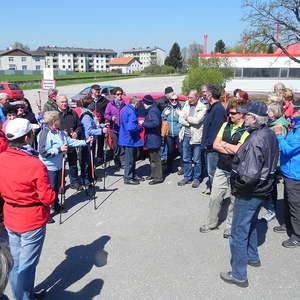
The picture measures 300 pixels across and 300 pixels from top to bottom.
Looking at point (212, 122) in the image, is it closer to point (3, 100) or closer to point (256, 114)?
point (256, 114)

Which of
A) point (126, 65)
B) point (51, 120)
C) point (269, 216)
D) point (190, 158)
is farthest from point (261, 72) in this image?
point (126, 65)

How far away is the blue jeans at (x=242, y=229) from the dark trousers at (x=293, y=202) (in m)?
1.04

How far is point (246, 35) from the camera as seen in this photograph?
26859 millimetres

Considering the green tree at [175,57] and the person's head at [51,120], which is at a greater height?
the green tree at [175,57]

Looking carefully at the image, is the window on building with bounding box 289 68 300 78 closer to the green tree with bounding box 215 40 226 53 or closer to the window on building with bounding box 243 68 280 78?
the window on building with bounding box 243 68 280 78

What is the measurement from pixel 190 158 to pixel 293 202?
286cm

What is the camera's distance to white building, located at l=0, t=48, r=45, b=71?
10238cm

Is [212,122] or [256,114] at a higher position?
[256,114]

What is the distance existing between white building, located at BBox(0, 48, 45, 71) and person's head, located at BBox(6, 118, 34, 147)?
11024 cm

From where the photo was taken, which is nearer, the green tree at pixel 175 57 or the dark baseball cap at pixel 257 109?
the dark baseball cap at pixel 257 109

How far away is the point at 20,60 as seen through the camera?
346 feet

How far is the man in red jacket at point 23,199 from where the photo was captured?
2826 mm

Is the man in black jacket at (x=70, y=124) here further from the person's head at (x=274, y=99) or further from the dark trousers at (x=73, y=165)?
the person's head at (x=274, y=99)

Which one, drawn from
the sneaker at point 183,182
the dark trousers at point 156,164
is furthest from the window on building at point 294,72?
the dark trousers at point 156,164
